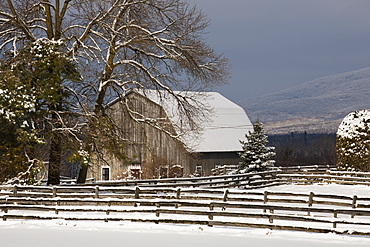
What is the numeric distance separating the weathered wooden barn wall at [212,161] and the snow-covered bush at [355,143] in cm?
1050

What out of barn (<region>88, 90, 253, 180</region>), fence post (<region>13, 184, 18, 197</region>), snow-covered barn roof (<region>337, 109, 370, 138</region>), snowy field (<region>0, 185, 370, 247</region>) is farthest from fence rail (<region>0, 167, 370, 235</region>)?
snow-covered barn roof (<region>337, 109, 370, 138</region>)

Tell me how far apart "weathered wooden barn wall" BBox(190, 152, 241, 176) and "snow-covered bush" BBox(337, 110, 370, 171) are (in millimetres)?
Answer: 10499

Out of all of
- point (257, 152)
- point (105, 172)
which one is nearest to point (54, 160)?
point (105, 172)

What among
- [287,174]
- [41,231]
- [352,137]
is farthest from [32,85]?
[352,137]

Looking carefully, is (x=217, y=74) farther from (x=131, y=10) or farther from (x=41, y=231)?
(x=41, y=231)

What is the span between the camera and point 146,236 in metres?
16.7

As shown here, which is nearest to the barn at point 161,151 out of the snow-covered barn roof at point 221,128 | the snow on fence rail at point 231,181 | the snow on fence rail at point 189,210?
the snow-covered barn roof at point 221,128

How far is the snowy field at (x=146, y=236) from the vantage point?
617 inches

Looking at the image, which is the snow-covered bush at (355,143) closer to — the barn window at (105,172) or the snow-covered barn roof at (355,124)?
the snow-covered barn roof at (355,124)

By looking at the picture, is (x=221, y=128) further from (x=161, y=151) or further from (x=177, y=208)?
(x=177, y=208)

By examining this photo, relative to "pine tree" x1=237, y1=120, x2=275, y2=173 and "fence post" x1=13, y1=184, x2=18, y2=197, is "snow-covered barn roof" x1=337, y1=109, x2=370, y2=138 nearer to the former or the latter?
"pine tree" x1=237, y1=120, x2=275, y2=173

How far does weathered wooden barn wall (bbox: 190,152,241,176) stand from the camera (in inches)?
1662

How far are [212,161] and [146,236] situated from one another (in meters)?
26.5

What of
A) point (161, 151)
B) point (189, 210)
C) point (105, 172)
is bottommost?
point (189, 210)
